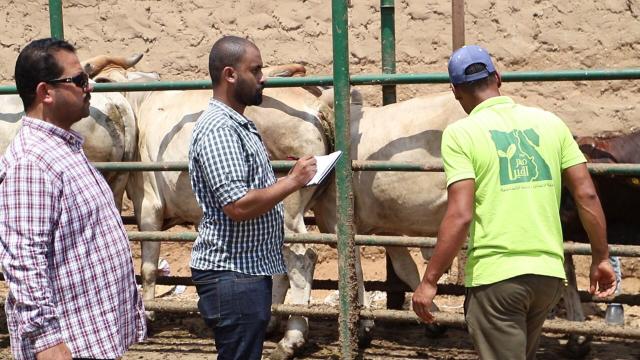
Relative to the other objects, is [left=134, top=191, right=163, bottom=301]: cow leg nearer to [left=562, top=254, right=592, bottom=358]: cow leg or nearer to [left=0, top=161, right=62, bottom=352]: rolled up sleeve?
[left=562, top=254, right=592, bottom=358]: cow leg

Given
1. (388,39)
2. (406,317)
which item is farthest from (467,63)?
(388,39)

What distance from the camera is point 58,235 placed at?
289cm

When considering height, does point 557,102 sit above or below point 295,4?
below

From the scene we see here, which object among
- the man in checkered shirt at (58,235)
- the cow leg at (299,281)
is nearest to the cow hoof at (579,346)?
the cow leg at (299,281)

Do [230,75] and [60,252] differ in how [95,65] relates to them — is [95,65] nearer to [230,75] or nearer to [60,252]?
[230,75]

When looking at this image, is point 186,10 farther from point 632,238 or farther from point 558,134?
point 558,134

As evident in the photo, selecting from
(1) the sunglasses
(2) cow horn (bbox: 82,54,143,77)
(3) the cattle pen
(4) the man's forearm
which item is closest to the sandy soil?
(2) cow horn (bbox: 82,54,143,77)

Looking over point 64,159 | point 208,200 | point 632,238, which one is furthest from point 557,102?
point 64,159

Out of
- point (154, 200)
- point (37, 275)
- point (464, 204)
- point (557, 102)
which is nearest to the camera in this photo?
point (37, 275)

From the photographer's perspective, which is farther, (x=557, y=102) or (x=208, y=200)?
(x=557, y=102)

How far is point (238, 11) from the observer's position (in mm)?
8016

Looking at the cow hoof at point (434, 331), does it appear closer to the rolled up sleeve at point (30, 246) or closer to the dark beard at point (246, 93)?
the dark beard at point (246, 93)

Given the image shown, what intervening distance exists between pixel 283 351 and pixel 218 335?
88.4 inches

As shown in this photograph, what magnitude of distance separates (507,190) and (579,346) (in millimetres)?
2694
